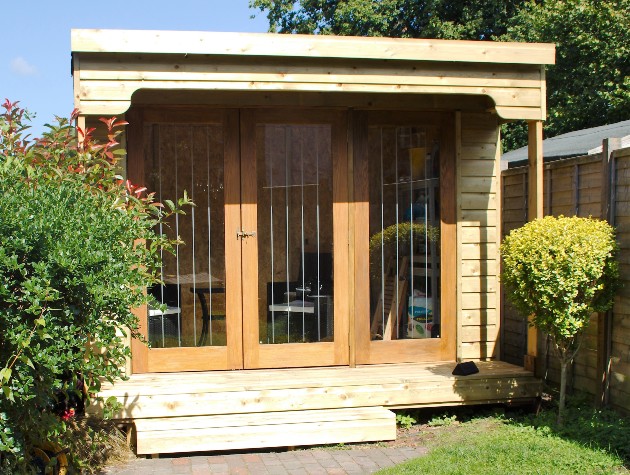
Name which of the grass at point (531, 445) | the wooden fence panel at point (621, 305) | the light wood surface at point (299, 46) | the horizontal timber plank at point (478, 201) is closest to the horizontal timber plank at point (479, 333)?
the grass at point (531, 445)

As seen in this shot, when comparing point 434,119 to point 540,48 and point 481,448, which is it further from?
point 481,448

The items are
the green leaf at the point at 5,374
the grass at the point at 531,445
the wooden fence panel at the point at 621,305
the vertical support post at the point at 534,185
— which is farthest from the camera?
the vertical support post at the point at 534,185

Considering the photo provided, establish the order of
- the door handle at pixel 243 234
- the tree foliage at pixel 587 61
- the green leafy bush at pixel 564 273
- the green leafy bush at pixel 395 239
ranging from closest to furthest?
the green leafy bush at pixel 564 273, the door handle at pixel 243 234, the green leafy bush at pixel 395 239, the tree foliage at pixel 587 61

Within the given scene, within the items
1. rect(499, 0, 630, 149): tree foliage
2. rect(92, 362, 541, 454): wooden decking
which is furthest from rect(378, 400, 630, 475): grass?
rect(499, 0, 630, 149): tree foliage

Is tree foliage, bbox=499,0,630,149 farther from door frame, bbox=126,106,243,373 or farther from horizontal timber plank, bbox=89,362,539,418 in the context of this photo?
door frame, bbox=126,106,243,373

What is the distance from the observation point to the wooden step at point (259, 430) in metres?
5.66

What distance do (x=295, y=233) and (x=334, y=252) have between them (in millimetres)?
398

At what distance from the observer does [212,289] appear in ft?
22.4

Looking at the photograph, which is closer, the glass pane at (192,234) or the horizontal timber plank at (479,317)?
the glass pane at (192,234)

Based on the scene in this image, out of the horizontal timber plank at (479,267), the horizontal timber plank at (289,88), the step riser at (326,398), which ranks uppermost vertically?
the horizontal timber plank at (289,88)

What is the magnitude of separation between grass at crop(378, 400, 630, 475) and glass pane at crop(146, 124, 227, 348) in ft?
6.96

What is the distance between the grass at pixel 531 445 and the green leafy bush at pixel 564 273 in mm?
350

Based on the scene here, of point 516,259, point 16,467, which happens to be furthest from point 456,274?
point 16,467

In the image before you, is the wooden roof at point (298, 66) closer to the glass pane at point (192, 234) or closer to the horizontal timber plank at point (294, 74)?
the horizontal timber plank at point (294, 74)
